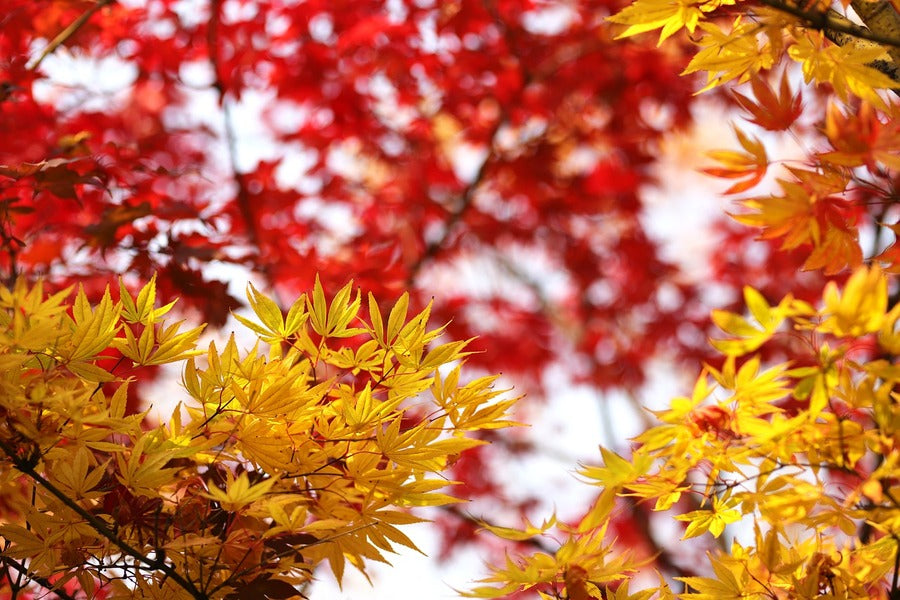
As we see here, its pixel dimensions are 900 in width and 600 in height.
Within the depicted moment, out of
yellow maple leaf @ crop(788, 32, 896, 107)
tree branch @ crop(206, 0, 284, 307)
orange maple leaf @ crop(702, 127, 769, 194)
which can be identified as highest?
yellow maple leaf @ crop(788, 32, 896, 107)

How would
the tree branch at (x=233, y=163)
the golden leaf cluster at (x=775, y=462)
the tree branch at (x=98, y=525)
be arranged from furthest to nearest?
the tree branch at (x=233, y=163) < the tree branch at (x=98, y=525) < the golden leaf cluster at (x=775, y=462)

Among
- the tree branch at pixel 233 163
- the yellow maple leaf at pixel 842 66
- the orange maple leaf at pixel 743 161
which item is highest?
the yellow maple leaf at pixel 842 66

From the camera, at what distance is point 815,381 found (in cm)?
74

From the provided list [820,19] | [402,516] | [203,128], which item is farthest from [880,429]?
[203,128]

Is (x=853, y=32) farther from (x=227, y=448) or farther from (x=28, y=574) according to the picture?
(x=28, y=574)

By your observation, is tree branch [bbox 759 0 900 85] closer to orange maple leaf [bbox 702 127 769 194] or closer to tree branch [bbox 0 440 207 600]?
orange maple leaf [bbox 702 127 769 194]

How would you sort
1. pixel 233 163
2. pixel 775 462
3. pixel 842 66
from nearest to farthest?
pixel 775 462, pixel 842 66, pixel 233 163

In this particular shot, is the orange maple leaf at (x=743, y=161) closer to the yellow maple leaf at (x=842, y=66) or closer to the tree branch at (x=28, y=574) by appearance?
the yellow maple leaf at (x=842, y=66)

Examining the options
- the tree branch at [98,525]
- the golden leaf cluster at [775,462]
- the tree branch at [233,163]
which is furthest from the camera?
the tree branch at [233,163]

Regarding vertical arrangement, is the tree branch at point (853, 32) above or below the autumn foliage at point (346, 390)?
above

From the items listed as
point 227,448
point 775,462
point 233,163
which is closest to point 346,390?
point 227,448

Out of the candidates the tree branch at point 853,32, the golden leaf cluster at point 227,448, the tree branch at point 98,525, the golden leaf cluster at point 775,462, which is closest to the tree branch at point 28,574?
the golden leaf cluster at point 227,448

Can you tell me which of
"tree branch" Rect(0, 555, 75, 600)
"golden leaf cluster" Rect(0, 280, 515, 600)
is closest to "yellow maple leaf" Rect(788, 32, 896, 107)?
"golden leaf cluster" Rect(0, 280, 515, 600)

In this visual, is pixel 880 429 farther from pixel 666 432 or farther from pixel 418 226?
pixel 418 226
